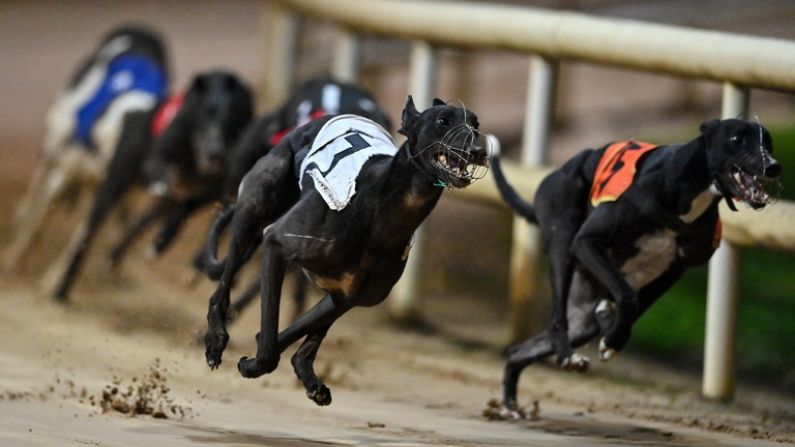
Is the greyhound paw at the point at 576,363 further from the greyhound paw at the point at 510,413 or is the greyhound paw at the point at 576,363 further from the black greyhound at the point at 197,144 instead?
the black greyhound at the point at 197,144

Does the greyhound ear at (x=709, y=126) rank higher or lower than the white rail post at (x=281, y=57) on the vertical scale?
lower

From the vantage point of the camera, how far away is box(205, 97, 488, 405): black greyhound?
413 centimetres

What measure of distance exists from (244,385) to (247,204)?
1.12 m

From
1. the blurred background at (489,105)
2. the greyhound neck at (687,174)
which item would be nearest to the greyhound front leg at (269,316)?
the greyhound neck at (687,174)

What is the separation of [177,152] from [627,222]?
286cm

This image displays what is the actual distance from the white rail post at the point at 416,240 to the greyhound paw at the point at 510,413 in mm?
1793

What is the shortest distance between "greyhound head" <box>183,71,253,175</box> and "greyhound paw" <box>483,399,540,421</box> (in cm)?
208

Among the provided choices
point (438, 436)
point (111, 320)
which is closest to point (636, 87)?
point (111, 320)

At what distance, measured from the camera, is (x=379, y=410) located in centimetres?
524

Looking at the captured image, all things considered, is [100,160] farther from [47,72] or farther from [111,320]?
[47,72]

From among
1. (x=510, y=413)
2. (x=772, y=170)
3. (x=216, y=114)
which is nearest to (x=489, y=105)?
(x=216, y=114)

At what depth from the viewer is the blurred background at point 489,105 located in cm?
705

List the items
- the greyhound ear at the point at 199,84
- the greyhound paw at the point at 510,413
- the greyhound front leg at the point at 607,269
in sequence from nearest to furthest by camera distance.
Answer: the greyhound front leg at the point at 607,269
the greyhound paw at the point at 510,413
the greyhound ear at the point at 199,84

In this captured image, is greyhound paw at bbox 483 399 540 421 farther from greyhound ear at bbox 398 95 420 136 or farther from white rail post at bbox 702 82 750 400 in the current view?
greyhound ear at bbox 398 95 420 136
